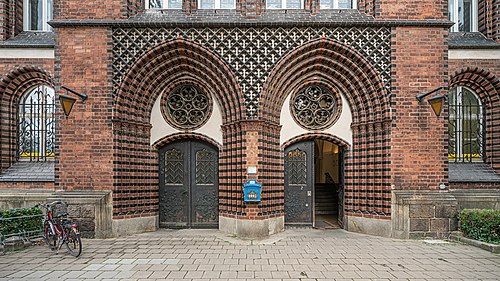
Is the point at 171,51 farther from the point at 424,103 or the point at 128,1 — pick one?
the point at 424,103

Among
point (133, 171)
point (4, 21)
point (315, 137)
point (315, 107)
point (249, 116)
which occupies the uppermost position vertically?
point (4, 21)

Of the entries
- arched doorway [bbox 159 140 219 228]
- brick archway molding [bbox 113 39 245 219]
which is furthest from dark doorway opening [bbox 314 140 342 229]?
brick archway molding [bbox 113 39 245 219]

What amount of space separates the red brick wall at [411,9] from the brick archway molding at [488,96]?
7.81 feet

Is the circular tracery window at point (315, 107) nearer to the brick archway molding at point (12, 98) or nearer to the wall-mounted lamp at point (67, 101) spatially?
the wall-mounted lamp at point (67, 101)

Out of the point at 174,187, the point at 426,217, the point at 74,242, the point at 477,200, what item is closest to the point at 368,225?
the point at 426,217

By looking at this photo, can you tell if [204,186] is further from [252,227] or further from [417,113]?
[417,113]

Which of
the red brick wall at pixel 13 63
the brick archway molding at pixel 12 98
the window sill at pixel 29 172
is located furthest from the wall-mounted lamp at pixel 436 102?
the red brick wall at pixel 13 63

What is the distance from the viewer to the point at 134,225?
7.92 meters

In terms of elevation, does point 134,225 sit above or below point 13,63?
below

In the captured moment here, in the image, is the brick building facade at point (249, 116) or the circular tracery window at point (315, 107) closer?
the brick building facade at point (249, 116)

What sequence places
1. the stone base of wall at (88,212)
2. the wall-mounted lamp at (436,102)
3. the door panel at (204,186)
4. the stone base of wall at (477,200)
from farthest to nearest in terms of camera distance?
the door panel at (204,186)
the stone base of wall at (477,200)
the stone base of wall at (88,212)
the wall-mounted lamp at (436,102)

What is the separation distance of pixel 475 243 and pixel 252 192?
5484 millimetres

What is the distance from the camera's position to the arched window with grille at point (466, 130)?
9.31 meters

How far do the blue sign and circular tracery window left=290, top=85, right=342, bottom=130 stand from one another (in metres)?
2.32
